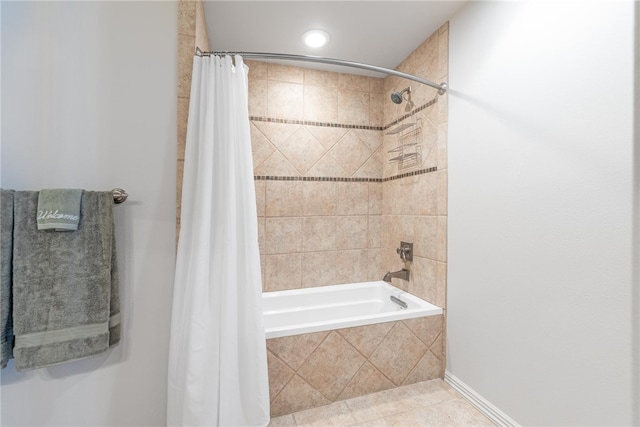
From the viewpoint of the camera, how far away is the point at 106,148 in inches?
49.8

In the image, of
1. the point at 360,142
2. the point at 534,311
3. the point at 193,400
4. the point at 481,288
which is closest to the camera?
the point at 193,400

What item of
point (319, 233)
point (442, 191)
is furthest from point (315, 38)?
point (319, 233)

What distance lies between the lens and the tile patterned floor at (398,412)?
1.53 metres

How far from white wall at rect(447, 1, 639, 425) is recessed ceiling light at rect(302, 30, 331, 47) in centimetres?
90

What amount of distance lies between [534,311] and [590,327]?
228mm

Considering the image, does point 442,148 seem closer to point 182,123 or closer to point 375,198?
point 375,198

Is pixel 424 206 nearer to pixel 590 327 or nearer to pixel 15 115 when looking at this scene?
pixel 590 327

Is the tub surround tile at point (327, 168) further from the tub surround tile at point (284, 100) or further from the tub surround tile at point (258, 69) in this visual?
the tub surround tile at point (258, 69)

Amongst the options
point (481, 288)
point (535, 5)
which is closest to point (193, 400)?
point (481, 288)

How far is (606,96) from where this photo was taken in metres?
1.09

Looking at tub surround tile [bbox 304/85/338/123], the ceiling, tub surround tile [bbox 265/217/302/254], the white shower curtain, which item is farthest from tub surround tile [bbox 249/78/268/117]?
the white shower curtain

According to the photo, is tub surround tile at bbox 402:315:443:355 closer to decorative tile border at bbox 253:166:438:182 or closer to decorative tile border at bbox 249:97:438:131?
decorative tile border at bbox 253:166:438:182

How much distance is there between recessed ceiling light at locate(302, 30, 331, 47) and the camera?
2.02 meters

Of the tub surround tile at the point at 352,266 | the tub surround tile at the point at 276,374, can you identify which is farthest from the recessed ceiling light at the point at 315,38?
the tub surround tile at the point at 276,374
